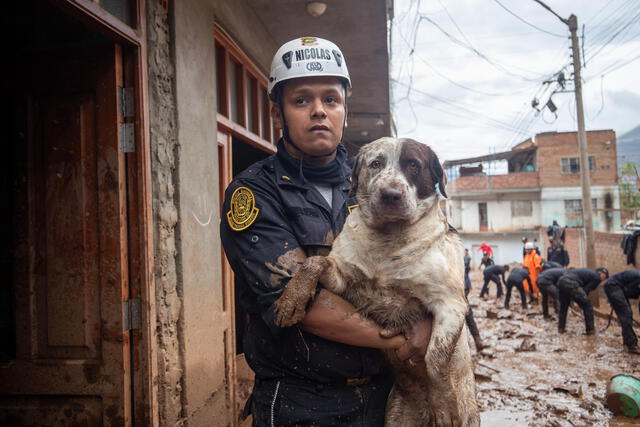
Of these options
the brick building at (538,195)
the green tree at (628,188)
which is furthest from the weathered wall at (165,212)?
the green tree at (628,188)

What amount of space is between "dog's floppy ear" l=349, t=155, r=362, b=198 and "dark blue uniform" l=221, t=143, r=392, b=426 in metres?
0.39

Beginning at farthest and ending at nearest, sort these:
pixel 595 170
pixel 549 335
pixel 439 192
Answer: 1. pixel 595 170
2. pixel 549 335
3. pixel 439 192

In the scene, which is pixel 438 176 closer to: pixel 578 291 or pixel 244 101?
pixel 244 101

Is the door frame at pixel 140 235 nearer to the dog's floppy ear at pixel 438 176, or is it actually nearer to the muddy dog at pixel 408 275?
the muddy dog at pixel 408 275

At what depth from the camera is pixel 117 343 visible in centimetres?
285

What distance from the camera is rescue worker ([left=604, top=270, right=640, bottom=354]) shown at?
29.4 ft

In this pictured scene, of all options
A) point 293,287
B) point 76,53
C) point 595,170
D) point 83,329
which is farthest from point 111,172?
point 595,170

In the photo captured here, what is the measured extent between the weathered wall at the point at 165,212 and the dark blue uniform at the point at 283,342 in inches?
54.0

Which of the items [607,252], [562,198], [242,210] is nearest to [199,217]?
[242,210]

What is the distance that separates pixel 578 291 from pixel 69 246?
35.7 ft

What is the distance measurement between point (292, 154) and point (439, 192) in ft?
2.60

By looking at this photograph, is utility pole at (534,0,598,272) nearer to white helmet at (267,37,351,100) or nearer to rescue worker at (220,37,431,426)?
white helmet at (267,37,351,100)

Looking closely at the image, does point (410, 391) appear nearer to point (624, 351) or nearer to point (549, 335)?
point (624, 351)

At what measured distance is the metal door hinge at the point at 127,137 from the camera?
9.45 ft
